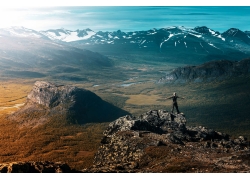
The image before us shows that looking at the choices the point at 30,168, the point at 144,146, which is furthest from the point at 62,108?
the point at 30,168

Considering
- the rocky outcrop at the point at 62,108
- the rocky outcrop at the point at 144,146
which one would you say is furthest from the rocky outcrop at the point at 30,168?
the rocky outcrop at the point at 62,108

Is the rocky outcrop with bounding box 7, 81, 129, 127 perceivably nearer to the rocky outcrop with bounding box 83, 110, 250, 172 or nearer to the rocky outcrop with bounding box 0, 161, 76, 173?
the rocky outcrop with bounding box 83, 110, 250, 172

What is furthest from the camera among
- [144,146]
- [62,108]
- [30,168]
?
[62,108]

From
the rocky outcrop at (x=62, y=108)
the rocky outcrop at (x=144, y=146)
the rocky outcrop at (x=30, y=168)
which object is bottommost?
the rocky outcrop at (x=62, y=108)

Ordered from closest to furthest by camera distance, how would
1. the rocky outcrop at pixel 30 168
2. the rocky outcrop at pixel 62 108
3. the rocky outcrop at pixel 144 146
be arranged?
the rocky outcrop at pixel 30 168
the rocky outcrop at pixel 144 146
the rocky outcrop at pixel 62 108

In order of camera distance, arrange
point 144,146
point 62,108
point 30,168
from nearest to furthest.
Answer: point 30,168, point 144,146, point 62,108

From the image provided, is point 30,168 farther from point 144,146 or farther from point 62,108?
point 62,108

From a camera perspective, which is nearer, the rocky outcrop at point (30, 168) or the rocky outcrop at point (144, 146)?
the rocky outcrop at point (30, 168)

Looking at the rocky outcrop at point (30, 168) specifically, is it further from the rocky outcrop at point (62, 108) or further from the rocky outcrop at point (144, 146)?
the rocky outcrop at point (62, 108)

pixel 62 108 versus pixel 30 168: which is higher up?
pixel 30 168

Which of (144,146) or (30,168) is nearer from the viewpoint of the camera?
(30,168)
